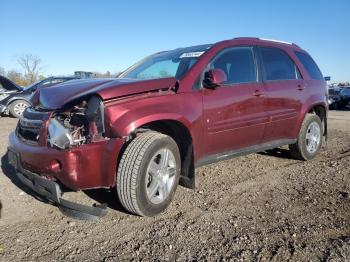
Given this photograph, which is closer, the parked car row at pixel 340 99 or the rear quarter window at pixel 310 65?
the rear quarter window at pixel 310 65

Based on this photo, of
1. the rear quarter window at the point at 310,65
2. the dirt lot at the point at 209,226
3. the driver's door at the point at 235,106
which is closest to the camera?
the dirt lot at the point at 209,226

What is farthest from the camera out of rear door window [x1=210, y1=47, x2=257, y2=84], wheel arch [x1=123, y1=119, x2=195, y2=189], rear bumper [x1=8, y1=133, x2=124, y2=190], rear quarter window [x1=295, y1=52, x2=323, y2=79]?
rear quarter window [x1=295, y1=52, x2=323, y2=79]

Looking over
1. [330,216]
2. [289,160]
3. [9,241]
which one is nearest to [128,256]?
[9,241]

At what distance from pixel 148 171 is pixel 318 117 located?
371cm

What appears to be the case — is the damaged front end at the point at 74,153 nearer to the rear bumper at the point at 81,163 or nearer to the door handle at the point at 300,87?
the rear bumper at the point at 81,163

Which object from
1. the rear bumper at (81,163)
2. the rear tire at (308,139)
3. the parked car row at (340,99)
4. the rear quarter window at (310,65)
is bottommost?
the parked car row at (340,99)

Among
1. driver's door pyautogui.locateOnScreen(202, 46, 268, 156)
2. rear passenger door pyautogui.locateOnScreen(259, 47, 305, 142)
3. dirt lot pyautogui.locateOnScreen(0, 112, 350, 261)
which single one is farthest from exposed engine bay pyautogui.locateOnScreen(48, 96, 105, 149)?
rear passenger door pyautogui.locateOnScreen(259, 47, 305, 142)

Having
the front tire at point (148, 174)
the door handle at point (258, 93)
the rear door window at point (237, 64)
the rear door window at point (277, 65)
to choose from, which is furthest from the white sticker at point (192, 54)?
the front tire at point (148, 174)

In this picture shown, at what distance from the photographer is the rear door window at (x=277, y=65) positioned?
5.09 meters

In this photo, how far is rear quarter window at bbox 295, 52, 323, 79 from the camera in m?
5.91

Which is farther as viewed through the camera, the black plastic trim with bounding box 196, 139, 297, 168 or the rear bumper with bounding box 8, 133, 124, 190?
the black plastic trim with bounding box 196, 139, 297, 168

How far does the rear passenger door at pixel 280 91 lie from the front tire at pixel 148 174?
5.81 feet

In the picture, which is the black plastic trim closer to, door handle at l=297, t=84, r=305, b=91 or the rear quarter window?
door handle at l=297, t=84, r=305, b=91

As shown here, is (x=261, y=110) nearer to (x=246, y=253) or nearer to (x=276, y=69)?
(x=276, y=69)
